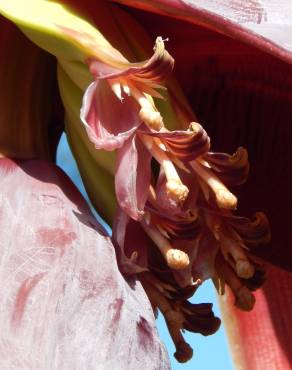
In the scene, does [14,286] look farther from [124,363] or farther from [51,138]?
[51,138]

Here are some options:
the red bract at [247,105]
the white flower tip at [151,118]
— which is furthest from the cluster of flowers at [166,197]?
the red bract at [247,105]

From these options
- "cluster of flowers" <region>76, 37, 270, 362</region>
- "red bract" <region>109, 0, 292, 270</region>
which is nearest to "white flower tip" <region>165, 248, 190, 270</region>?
"cluster of flowers" <region>76, 37, 270, 362</region>

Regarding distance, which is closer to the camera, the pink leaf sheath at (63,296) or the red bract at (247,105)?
the pink leaf sheath at (63,296)

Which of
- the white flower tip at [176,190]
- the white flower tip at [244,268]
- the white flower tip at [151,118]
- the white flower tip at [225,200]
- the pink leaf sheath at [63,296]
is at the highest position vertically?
the white flower tip at [151,118]

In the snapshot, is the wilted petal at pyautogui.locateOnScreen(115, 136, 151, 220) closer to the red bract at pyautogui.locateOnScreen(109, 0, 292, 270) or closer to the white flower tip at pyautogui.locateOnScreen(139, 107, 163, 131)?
the white flower tip at pyautogui.locateOnScreen(139, 107, 163, 131)

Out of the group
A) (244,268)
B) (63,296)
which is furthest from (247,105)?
(63,296)

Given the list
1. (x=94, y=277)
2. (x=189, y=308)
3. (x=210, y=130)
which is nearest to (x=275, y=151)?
(x=210, y=130)

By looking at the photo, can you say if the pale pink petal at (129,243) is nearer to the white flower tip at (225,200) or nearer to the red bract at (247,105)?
the white flower tip at (225,200)
